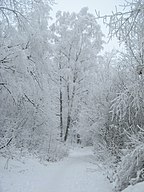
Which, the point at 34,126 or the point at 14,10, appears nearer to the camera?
the point at 14,10

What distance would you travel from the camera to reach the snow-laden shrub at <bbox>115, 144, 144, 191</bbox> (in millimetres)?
6988

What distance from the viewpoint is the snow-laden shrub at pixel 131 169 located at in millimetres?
6988

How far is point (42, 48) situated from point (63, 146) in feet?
35.4

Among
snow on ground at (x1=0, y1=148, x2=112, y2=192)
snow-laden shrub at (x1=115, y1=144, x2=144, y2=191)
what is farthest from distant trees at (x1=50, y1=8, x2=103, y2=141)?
snow-laden shrub at (x1=115, y1=144, x2=144, y2=191)

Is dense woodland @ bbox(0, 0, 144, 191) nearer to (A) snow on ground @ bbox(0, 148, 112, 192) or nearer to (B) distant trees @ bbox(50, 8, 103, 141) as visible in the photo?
(B) distant trees @ bbox(50, 8, 103, 141)

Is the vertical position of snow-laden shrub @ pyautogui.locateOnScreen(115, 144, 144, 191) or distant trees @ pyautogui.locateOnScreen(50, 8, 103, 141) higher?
distant trees @ pyautogui.locateOnScreen(50, 8, 103, 141)

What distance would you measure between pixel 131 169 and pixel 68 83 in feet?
57.2

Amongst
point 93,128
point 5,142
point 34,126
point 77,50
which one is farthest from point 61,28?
point 5,142

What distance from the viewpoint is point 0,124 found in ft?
40.1

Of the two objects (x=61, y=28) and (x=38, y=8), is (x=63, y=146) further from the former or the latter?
(x=38, y=8)

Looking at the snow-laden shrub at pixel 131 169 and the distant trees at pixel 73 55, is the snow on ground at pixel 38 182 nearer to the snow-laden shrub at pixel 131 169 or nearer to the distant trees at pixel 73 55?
the snow-laden shrub at pixel 131 169

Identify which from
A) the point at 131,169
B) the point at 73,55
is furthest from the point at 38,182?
the point at 73,55

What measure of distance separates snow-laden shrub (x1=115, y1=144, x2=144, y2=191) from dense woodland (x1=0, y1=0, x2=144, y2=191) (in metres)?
0.03

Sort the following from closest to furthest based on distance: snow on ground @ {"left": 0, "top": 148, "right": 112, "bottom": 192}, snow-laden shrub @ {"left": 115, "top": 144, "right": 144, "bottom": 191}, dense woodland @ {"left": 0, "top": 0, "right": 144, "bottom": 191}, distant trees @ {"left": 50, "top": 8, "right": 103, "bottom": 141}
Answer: dense woodland @ {"left": 0, "top": 0, "right": 144, "bottom": 191} < snow-laden shrub @ {"left": 115, "top": 144, "right": 144, "bottom": 191} < snow on ground @ {"left": 0, "top": 148, "right": 112, "bottom": 192} < distant trees @ {"left": 50, "top": 8, "right": 103, "bottom": 141}
